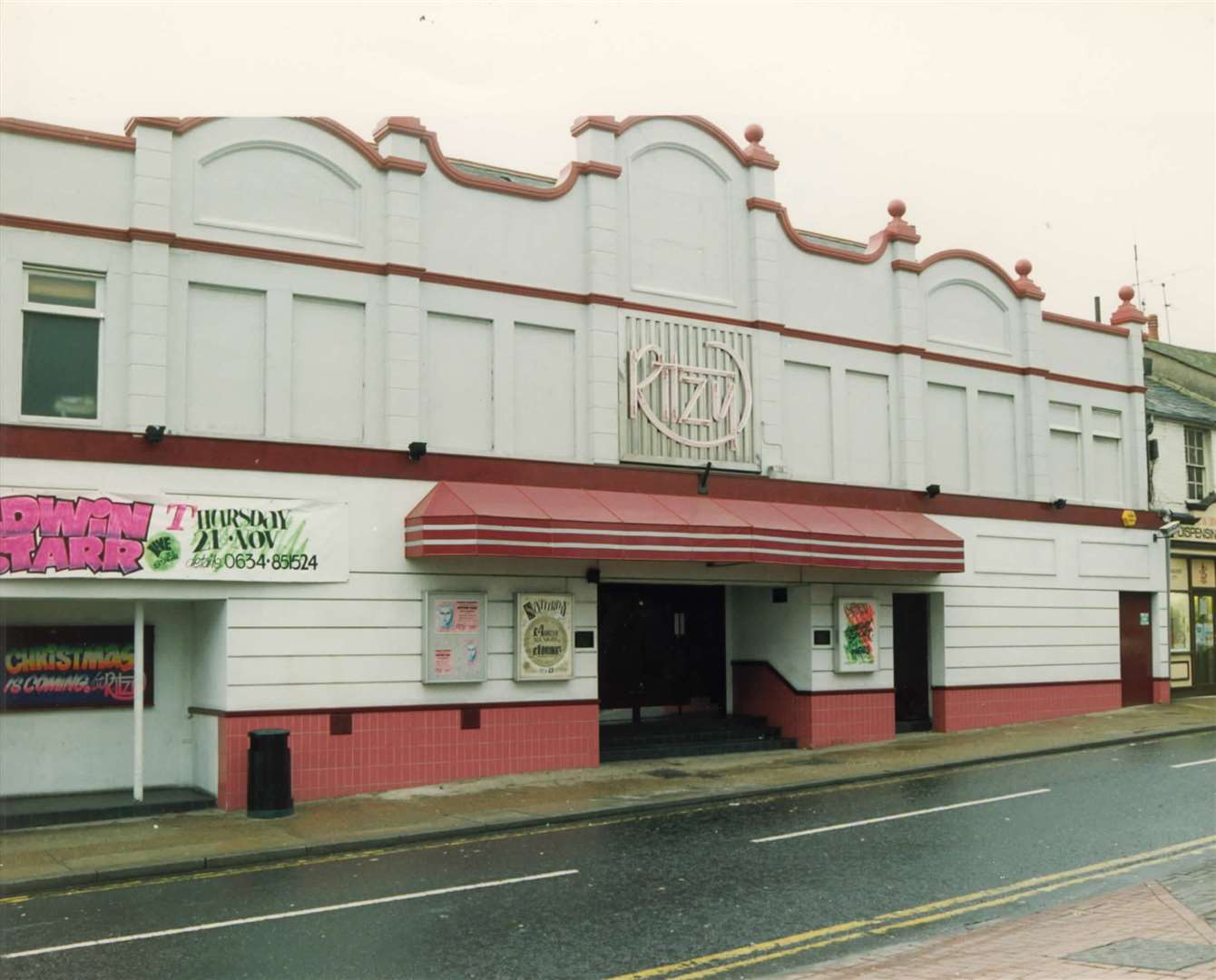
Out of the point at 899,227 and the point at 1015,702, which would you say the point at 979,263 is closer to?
the point at 899,227

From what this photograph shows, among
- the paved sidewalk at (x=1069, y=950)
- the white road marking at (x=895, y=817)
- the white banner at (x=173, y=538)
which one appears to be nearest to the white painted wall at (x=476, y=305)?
the white banner at (x=173, y=538)

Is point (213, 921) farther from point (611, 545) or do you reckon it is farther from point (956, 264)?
point (956, 264)

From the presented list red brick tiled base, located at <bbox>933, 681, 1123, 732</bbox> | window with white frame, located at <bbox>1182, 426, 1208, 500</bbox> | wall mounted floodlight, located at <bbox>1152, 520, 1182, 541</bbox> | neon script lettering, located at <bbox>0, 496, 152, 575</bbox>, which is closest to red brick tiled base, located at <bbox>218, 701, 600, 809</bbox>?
neon script lettering, located at <bbox>0, 496, 152, 575</bbox>

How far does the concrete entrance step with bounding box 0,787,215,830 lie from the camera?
14984 millimetres

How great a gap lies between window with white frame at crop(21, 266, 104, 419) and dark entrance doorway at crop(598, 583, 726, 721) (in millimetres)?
8720

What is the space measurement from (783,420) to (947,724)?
252 inches

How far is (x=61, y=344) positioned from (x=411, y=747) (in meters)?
6.80

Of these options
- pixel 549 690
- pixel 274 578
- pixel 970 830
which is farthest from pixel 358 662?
pixel 970 830

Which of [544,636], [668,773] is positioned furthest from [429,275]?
[668,773]

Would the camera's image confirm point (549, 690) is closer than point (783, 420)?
Yes

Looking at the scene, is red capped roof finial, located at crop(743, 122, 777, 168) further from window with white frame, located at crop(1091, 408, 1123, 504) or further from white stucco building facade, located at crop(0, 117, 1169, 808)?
window with white frame, located at crop(1091, 408, 1123, 504)

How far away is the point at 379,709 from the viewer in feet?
A: 57.0

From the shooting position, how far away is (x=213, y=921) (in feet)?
34.1

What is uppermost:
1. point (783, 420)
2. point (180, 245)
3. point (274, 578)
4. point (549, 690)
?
point (180, 245)
